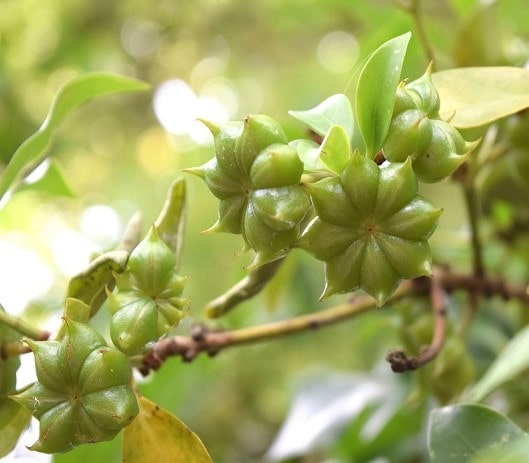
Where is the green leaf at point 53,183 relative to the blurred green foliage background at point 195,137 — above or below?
above

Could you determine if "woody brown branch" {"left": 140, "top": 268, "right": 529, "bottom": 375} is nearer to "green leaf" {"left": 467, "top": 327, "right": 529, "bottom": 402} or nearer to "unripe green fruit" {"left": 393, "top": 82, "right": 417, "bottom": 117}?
"green leaf" {"left": 467, "top": 327, "right": 529, "bottom": 402}

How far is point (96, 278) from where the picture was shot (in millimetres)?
688

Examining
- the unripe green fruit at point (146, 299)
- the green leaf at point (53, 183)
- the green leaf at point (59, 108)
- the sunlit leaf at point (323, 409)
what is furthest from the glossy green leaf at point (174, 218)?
the sunlit leaf at point (323, 409)

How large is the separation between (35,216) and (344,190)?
6.21 feet

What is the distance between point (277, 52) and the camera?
2410 mm

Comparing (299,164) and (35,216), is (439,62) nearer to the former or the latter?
(299,164)

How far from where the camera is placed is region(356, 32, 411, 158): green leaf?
0.62m

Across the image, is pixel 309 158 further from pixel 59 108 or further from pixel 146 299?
pixel 59 108

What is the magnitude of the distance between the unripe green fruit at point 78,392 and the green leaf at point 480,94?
355 millimetres

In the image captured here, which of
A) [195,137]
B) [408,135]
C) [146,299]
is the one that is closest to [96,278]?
[146,299]

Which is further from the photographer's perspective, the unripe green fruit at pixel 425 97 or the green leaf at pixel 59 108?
the green leaf at pixel 59 108

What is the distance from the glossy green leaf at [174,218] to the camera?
28.9 inches

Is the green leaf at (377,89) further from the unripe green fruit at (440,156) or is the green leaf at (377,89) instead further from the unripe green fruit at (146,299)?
the unripe green fruit at (146,299)

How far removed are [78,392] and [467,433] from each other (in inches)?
13.2
